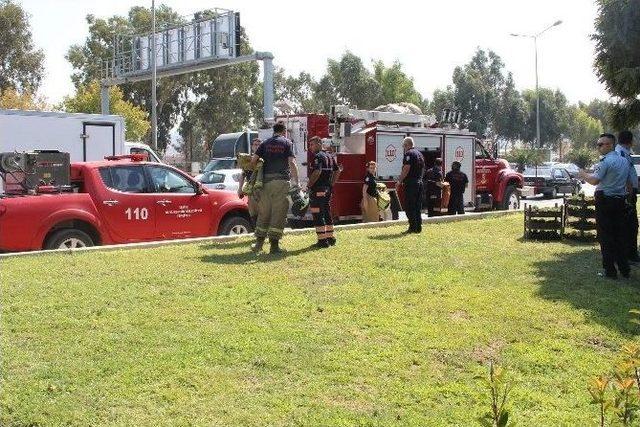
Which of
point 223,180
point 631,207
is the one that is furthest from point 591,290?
point 223,180

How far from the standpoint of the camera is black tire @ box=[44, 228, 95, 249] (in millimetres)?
10023

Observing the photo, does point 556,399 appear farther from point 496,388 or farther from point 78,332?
point 78,332

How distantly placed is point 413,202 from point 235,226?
292 cm

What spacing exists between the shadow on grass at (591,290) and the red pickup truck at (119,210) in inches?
204

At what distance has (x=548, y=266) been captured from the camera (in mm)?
9008

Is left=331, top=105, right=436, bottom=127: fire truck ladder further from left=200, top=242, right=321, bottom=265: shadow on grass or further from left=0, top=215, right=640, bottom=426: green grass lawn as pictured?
left=0, top=215, right=640, bottom=426: green grass lawn

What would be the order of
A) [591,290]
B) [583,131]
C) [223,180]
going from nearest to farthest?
[591,290] < [223,180] < [583,131]

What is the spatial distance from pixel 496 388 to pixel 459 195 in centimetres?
1394

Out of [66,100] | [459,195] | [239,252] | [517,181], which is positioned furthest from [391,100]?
[239,252]

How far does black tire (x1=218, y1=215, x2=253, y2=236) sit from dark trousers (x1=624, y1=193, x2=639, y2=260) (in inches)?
231

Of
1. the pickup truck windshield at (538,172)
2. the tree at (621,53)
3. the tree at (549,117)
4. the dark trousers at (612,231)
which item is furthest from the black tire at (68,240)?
the tree at (549,117)

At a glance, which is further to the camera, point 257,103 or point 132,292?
point 257,103

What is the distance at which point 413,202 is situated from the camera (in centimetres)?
1198

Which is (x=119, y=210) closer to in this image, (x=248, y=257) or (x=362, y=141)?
(x=248, y=257)
